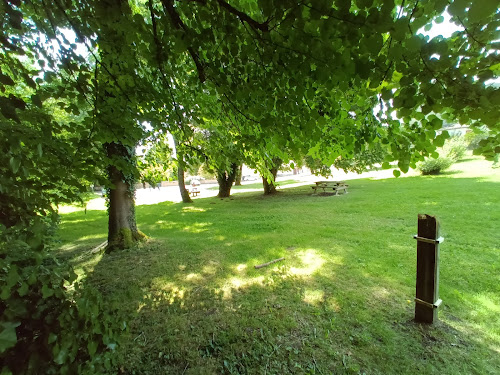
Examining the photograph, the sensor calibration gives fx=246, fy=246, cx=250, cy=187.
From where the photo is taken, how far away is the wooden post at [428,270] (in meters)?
3.09

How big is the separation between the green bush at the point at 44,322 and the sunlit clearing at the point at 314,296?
116 inches

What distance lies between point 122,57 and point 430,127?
3187 millimetres

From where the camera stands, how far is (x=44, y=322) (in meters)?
1.20

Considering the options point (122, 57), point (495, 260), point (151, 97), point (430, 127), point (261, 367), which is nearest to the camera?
point (430, 127)

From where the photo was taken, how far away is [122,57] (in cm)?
280

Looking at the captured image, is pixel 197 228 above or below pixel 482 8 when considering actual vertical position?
below

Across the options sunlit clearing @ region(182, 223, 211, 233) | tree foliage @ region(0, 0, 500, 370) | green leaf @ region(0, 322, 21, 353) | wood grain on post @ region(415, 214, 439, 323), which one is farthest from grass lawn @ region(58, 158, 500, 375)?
tree foliage @ region(0, 0, 500, 370)

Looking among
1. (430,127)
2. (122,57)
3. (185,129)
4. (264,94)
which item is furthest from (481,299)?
(122,57)

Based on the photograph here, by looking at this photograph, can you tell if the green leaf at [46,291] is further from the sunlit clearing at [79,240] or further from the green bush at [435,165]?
the green bush at [435,165]

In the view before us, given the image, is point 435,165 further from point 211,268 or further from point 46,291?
point 46,291

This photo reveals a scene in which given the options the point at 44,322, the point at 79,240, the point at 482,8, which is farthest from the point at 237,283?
the point at 79,240

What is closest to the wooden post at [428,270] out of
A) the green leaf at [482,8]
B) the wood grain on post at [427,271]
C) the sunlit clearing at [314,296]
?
the wood grain on post at [427,271]

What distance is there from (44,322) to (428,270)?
3863 millimetres

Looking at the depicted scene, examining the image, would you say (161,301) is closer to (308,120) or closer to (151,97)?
(151,97)
